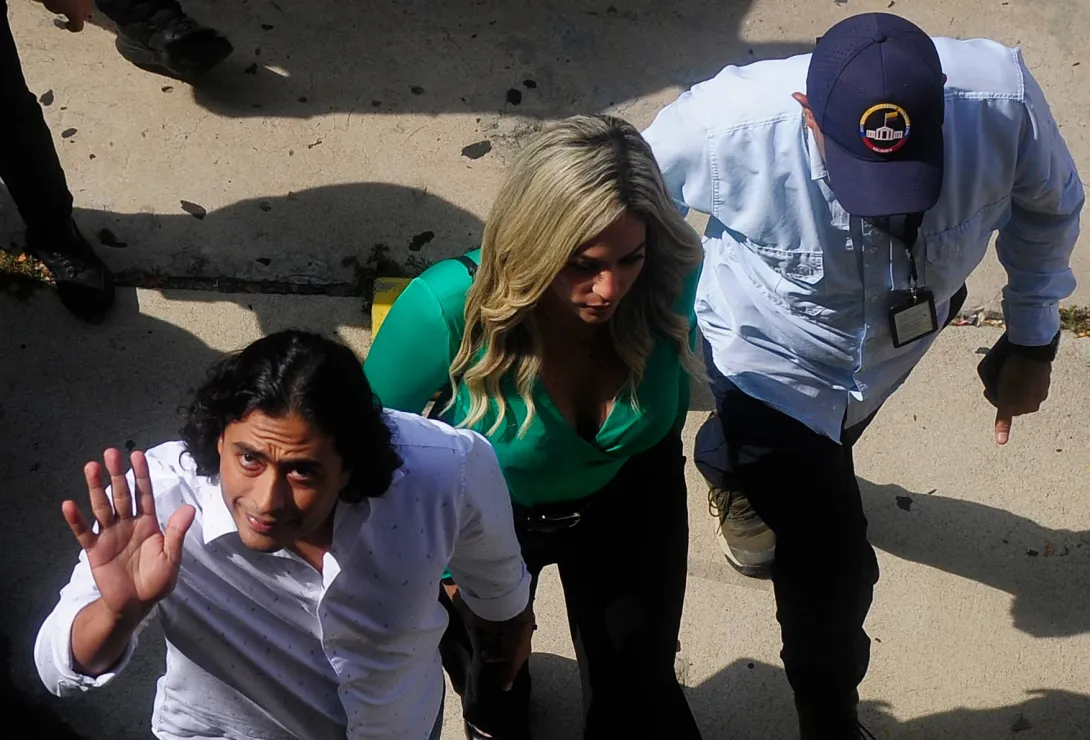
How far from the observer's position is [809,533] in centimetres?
278

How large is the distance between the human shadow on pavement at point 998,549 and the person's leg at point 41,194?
264 centimetres

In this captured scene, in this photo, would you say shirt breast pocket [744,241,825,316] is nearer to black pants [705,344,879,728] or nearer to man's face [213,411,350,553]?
black pants [705,344,879,728]

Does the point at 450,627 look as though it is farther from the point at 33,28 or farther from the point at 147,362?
the point at 33,28

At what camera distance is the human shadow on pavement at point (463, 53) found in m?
4.71

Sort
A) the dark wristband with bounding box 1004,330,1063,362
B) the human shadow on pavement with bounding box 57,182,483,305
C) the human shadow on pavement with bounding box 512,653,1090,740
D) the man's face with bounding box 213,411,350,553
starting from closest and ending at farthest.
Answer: the man's face with bounding box 213,411,350,553 < the dark wristband with bounding box 1004,330,1063,362 < the human shadow on pavement with bounding box 512,653,1090,740 < the human shadow on pavement with bounding box 57,182,483,305

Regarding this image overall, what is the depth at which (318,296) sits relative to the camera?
13.5ft

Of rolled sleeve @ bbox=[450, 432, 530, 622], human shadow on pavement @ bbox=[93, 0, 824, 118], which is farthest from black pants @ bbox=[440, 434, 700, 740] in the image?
human shadow on pavement @ bbox=[93, 0, 824, 118]

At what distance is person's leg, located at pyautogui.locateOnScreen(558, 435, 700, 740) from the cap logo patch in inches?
32.5

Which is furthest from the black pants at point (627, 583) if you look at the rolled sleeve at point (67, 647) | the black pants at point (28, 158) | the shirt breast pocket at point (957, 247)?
the black pants at point (28, 158)

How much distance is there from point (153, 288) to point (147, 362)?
0.32 meters

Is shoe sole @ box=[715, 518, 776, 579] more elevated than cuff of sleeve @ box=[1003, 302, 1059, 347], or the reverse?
cuff of sleeve @ box=[1003, 302, 1059, 347]

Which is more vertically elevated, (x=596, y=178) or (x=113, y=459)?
(x=596, y=178)

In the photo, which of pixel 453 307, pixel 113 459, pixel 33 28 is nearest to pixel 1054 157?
pixel 453 307

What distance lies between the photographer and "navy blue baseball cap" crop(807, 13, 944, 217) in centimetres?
227
